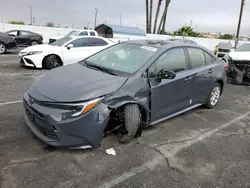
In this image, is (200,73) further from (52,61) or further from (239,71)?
(52,61)

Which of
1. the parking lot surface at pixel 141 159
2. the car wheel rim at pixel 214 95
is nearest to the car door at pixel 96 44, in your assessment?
the parking lot surface at pixel 141 159

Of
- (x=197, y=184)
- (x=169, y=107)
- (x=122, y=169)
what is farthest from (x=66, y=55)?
(x=197, y=184)

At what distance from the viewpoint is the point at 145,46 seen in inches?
155

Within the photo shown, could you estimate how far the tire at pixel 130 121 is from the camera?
10.2 feet

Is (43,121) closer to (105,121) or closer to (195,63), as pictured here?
(105,121)

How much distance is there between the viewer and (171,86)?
12.1 ft

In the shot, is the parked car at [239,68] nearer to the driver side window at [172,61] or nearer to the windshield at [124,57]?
the driver side window at [172,61]

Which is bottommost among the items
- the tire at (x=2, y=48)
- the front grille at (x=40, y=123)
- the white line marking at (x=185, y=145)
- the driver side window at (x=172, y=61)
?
the white line marking at (x=185, y=145)

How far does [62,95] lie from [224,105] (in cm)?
436

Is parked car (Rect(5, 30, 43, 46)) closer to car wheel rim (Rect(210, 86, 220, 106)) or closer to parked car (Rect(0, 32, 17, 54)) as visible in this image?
parked car (Rect(0, 32, 17, 54))

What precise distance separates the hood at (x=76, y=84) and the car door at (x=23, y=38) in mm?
15002

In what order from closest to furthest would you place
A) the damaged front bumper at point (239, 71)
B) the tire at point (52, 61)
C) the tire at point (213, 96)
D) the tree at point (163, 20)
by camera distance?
the tire at point (213, 96), the damaged front bumper at point (239, 71), the tire at point (52, 61), the tree at point (163, 20)

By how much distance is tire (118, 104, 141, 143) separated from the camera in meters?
3.12

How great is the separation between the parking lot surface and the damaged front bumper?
427 cm
